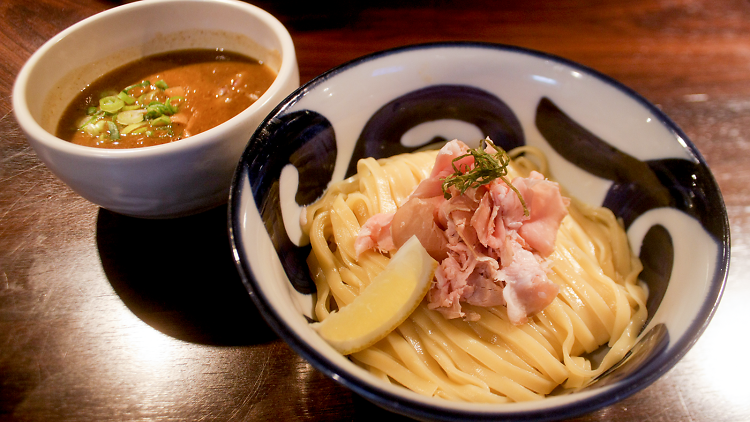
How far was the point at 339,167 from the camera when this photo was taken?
7.55 ft

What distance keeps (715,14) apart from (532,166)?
309 centimetres

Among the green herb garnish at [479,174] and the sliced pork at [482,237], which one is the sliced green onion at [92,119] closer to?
the sliced pork at [482,237]

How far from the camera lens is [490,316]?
1.80 metres

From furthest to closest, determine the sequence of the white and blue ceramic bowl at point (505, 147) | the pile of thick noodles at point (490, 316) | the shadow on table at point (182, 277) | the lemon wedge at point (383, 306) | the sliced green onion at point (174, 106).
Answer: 1. the sliced green onion at point (174, 106)
2. the shadow on table at point (182, 277)
3. the pile of thick noodles at point (490, 316)
4. the lemon wedge at point (383, 306)
5. the white and blue ceramic bowl at point (505, 147)

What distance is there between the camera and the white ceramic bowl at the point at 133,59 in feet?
5.63

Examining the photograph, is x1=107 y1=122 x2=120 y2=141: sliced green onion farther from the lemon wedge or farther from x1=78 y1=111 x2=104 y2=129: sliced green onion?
the lemon wedge

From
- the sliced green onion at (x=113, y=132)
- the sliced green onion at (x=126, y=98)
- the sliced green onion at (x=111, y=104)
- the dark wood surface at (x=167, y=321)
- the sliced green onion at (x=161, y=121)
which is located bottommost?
the dark wood surface at (x=167, y=321)

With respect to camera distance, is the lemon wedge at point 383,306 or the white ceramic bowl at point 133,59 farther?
the white ceramic bowl at point 133,59

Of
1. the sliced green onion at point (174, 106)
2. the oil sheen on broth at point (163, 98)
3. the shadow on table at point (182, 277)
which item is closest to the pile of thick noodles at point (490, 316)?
the shadow on table at point (182, 277)

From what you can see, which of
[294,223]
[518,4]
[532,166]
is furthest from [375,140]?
[518,4]

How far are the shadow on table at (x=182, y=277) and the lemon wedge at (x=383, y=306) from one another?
0.49 m

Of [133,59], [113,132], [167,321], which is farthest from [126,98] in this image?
[167,321]

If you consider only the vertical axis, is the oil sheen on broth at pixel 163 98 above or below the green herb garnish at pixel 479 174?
below

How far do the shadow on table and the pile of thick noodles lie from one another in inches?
15.2
